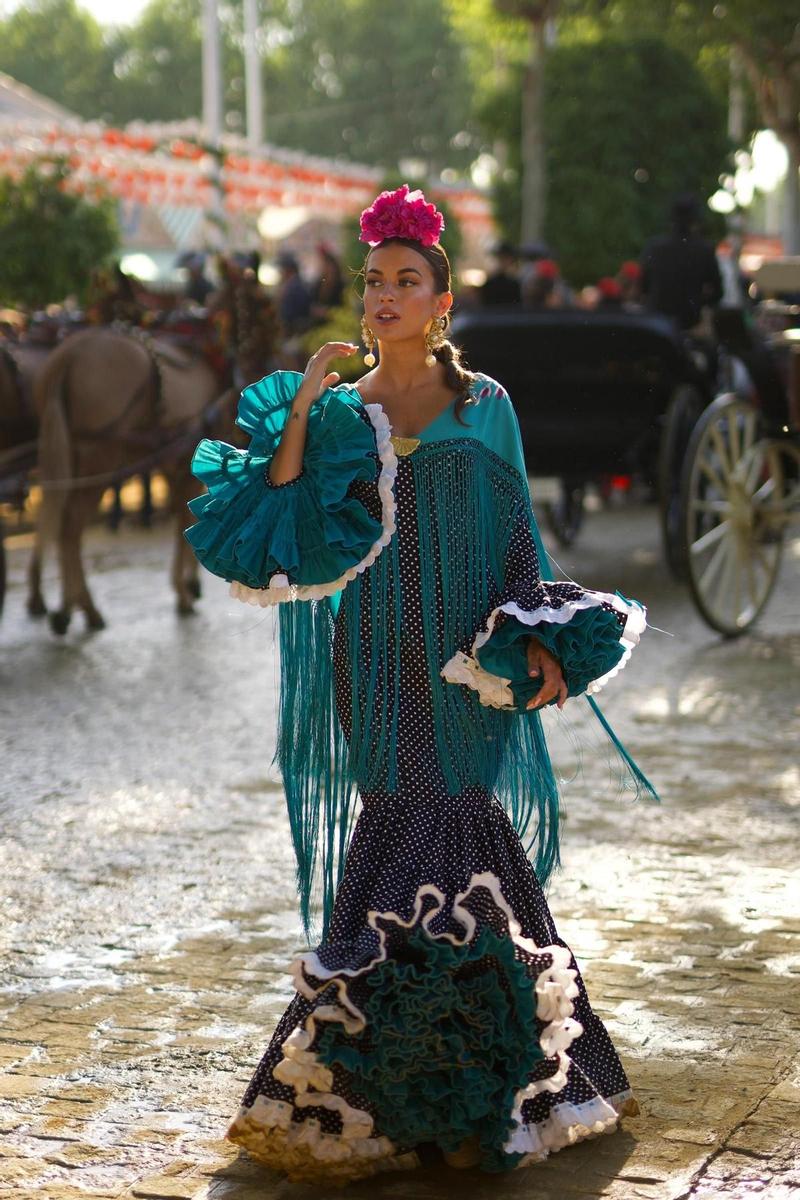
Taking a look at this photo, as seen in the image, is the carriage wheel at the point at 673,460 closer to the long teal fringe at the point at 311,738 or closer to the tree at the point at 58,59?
the long teal fringe at the point at 311,738

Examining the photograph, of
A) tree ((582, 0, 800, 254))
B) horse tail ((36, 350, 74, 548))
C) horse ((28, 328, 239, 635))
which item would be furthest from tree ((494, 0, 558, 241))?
horse tail ((36, 350, 74, 548))

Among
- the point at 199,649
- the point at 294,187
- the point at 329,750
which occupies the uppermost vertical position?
the point at 294,187

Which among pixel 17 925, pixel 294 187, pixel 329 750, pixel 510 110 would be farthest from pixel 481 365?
pixel 510 110

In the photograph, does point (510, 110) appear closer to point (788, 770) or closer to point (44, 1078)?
point (788, 770)

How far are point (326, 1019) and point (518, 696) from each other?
71 cm

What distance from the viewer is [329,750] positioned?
4027mm

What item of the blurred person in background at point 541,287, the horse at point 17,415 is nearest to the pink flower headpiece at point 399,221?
the horse at point 17,415

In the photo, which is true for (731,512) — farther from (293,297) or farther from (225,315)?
(293,297)

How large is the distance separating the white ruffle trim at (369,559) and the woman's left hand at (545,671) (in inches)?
14.1

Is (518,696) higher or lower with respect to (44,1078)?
higher

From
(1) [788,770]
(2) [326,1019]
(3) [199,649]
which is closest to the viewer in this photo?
(2) [326,1019]

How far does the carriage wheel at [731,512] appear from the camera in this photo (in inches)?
378

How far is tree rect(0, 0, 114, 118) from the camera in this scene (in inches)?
3189

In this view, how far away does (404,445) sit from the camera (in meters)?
3.79
